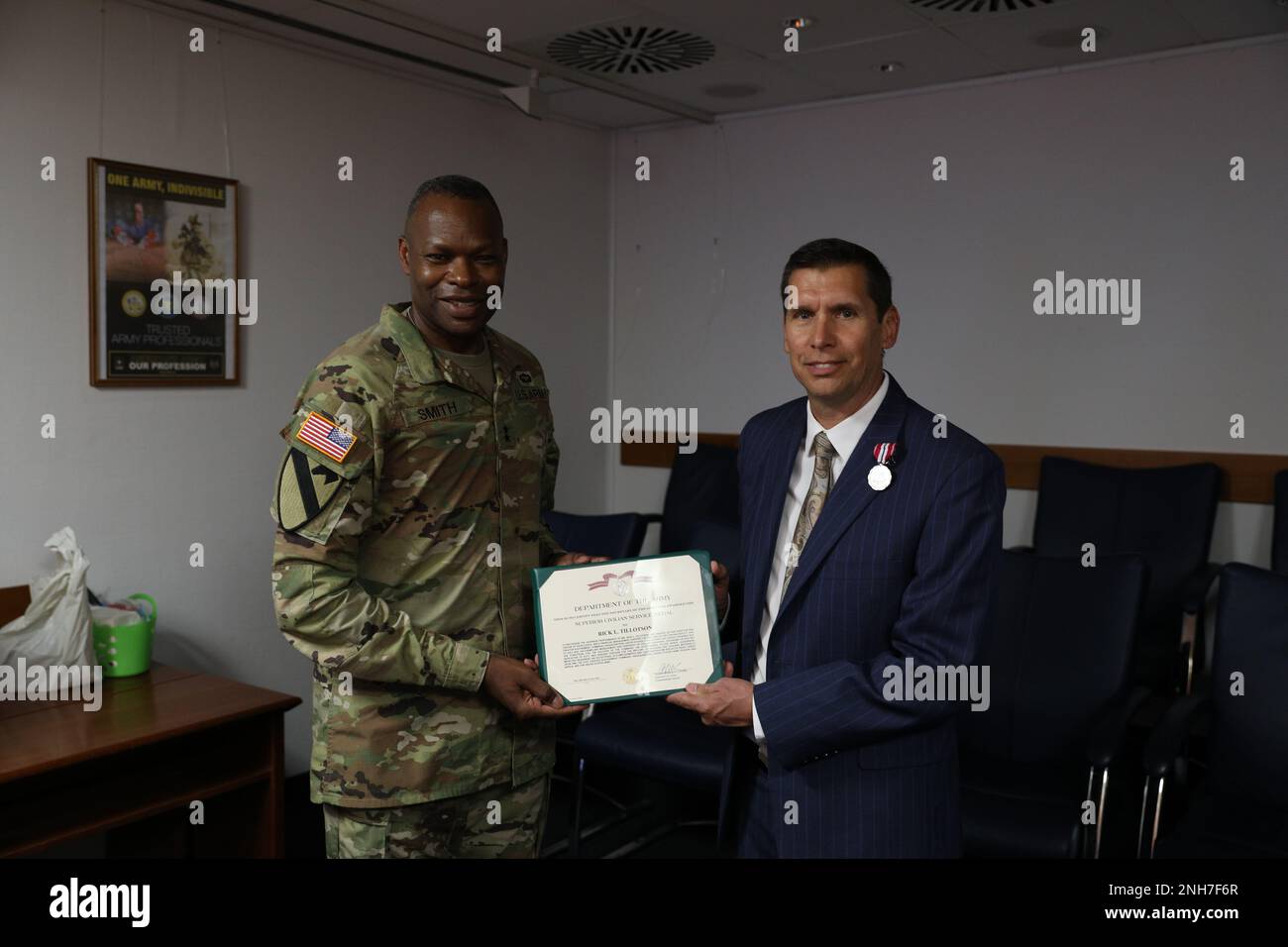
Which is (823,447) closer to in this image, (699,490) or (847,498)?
(847,498)

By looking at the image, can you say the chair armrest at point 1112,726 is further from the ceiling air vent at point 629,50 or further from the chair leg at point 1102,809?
the ceiling air vent at point 629,50

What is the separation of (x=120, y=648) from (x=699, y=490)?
265 cm

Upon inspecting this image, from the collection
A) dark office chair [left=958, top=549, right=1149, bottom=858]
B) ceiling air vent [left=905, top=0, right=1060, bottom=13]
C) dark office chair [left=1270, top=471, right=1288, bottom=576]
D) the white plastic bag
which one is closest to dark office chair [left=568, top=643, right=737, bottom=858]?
dark office chair [left=958, top=549, right=1149, bottom=858]

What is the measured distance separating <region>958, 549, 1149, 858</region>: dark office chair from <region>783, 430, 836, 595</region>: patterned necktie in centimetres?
109

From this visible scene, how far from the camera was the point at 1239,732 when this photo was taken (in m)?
2.43

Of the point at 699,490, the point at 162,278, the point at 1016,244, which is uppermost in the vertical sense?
the point at 1016,244

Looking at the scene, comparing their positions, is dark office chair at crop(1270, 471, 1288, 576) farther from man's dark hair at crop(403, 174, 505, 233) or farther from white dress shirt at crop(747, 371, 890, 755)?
man's dark hair at crop(403, 174, 505, 233)

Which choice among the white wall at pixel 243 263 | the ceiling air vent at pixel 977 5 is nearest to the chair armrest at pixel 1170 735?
the ceiling air vent at pixel 977 5

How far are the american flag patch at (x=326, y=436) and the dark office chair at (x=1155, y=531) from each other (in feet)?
9.63

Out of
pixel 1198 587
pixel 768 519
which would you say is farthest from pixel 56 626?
pixel 1198 587

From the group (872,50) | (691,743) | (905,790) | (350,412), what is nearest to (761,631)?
(905,790)

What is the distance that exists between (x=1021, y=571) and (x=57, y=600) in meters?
2.54

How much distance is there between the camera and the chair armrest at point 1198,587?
3.50 metres
